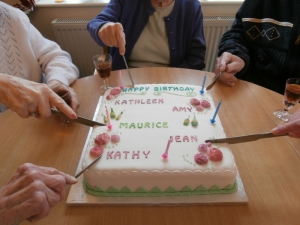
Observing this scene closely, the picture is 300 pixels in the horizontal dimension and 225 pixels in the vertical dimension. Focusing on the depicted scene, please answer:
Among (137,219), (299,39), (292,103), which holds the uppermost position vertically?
(299,39)

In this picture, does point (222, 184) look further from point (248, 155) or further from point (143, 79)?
point (143, 79)

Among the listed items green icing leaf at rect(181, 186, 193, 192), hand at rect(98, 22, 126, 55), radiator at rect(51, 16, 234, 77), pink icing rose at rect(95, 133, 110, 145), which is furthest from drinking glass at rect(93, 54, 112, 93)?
radiator at rect(51, 16, 234, 77)

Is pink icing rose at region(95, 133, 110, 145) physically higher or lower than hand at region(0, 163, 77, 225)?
lower

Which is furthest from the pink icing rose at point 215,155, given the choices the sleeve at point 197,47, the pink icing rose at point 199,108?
the sleeve at point 197,47

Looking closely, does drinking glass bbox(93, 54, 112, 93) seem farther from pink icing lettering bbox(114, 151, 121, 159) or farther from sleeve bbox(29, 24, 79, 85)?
pink icing lettering bbox(114, 151, 121, 159)

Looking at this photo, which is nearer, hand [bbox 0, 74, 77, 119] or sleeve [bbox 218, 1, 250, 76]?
hand [bbox 0, 74, 77, 119]

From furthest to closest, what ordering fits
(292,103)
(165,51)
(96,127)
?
(165,51)
(292,103)
(96,127)

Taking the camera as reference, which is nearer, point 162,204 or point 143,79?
point 162,204

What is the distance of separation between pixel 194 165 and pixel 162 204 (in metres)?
0.15

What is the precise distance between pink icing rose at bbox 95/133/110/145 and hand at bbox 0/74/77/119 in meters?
0.11

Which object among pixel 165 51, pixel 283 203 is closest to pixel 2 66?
pixel 165 51

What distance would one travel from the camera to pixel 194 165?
674 mm

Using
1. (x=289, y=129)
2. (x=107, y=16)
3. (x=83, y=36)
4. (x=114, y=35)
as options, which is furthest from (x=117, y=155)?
(x=83, y=36)

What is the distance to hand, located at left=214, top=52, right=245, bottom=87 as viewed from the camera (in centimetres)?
118
